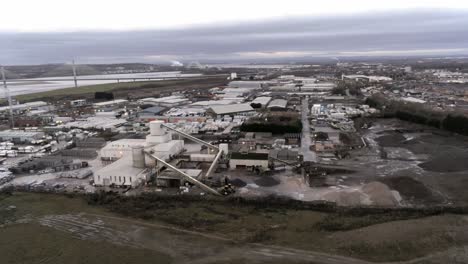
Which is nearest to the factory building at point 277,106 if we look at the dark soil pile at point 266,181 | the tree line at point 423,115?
the tree line at point 423,115

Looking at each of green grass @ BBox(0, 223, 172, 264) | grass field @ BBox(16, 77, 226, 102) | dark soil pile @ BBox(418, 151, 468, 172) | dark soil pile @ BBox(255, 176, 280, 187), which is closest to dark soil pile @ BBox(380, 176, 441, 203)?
dark soil pile @ BBox(418, 151, 468, 172)

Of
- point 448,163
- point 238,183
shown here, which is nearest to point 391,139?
point 448,163

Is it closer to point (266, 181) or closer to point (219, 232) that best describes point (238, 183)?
point (266, 181)

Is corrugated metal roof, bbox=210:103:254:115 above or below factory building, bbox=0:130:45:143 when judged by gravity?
above

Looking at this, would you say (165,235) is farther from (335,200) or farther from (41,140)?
(41,140)

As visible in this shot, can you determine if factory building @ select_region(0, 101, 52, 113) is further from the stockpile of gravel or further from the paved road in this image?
the stockpile of gravel

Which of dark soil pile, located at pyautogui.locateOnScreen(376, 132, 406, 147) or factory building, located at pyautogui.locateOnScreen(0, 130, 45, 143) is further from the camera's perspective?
factory building, located at pyautogui.locateOnScreen(0, 130, 45, 143)

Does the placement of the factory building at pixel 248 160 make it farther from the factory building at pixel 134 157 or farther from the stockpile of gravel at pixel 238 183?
the factory building at pixel 134 157
